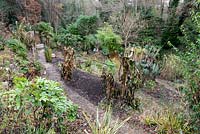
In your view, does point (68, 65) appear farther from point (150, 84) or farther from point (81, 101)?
point (150, 84)

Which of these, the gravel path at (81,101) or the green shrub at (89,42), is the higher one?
the green shrub at (89,42)

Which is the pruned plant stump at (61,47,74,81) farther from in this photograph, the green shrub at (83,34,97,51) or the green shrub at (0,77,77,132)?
the green shrub at (83,34,97,51)

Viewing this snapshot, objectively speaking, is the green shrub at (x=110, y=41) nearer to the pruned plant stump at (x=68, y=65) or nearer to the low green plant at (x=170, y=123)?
the pruned plant stump at (x=68, y=65)

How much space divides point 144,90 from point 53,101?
4.76 meters

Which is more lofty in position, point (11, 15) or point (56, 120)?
point (11, 15)

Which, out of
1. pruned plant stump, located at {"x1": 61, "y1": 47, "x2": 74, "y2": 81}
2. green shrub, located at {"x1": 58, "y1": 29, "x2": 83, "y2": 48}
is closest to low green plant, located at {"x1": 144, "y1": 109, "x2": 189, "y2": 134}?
pruned plant stump, located at {"x1": 61, "y1": 47, "x2": 74, "y2": 81}

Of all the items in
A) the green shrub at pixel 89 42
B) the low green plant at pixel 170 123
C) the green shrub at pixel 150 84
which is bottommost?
the green shrub at pixel 150 84

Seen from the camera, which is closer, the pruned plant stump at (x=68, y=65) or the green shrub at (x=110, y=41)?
the pruned plant stump at (x=68, y=65)

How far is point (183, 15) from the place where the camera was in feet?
43.5

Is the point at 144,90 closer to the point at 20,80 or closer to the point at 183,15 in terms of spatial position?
the point at 20,80

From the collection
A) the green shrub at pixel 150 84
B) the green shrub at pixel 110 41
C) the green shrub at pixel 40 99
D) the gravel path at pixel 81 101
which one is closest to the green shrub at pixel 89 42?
the green shrub at pixel 110 41

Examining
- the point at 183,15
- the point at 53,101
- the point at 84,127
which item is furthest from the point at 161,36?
the point at 53,101

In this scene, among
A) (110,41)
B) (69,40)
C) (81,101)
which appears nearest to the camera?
(81,101)

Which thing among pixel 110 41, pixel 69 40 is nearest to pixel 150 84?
pixel 110 41
